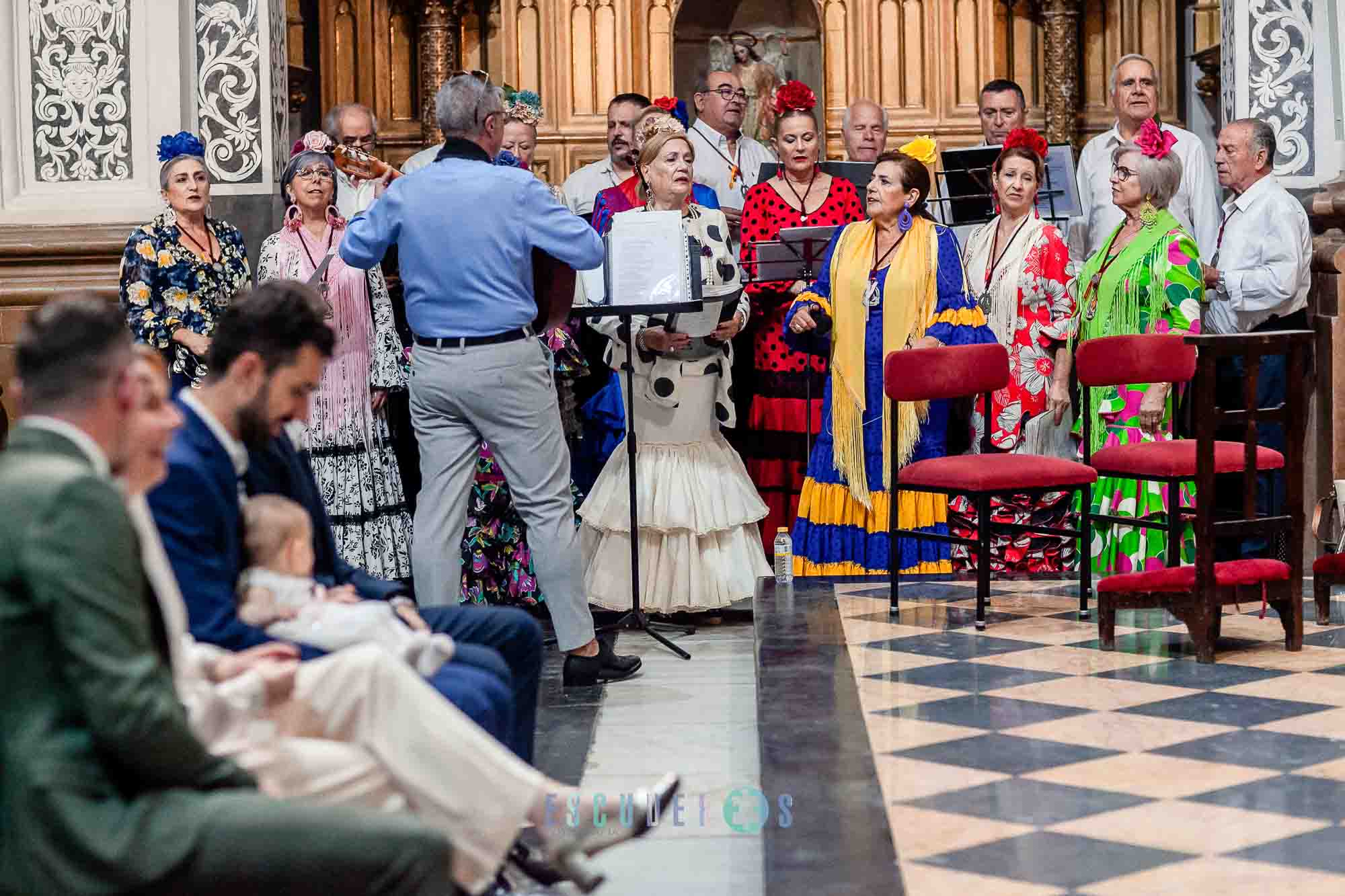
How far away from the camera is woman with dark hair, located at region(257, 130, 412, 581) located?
19.2 feet

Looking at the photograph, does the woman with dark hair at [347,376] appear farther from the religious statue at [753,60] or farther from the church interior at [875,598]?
the religious statue at [753,60]

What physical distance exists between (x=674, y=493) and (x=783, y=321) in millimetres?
911

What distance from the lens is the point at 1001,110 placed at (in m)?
7.44

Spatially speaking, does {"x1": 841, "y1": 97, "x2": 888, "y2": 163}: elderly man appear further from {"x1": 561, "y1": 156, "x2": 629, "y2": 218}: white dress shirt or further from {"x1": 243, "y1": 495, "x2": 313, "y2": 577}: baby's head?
{"x1": 243, "y1": 495, "x2": 313, "y2": 577}: baby's head

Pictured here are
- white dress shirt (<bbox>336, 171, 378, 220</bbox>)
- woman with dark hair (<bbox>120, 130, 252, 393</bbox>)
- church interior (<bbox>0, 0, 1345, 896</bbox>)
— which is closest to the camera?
church interior (<bbox>0, 0, 1345, 896</bbox>)

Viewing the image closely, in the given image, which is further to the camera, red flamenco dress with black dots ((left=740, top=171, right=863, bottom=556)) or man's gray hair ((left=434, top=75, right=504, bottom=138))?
red flamenco dress with black dots ((left=740, top=171, right=863, bottom=556))

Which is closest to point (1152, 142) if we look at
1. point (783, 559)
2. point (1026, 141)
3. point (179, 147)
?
point (1026, 141)

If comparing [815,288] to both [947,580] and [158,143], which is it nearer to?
[947,580]

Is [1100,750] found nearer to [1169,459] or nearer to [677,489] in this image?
[1169,459]

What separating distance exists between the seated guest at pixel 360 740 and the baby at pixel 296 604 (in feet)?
0.97

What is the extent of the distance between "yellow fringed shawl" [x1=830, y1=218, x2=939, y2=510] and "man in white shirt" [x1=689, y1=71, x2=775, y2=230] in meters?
1.17

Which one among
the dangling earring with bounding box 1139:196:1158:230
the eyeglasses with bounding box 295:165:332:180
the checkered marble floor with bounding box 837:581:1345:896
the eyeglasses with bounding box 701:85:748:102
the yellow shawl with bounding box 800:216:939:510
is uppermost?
the eyeglasses with bounding box 701:85:748:102

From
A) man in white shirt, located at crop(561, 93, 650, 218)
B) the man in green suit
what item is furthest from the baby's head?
man in white shirt, located at crop(561, 93, 650, 218)

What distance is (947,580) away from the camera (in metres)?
5.80
